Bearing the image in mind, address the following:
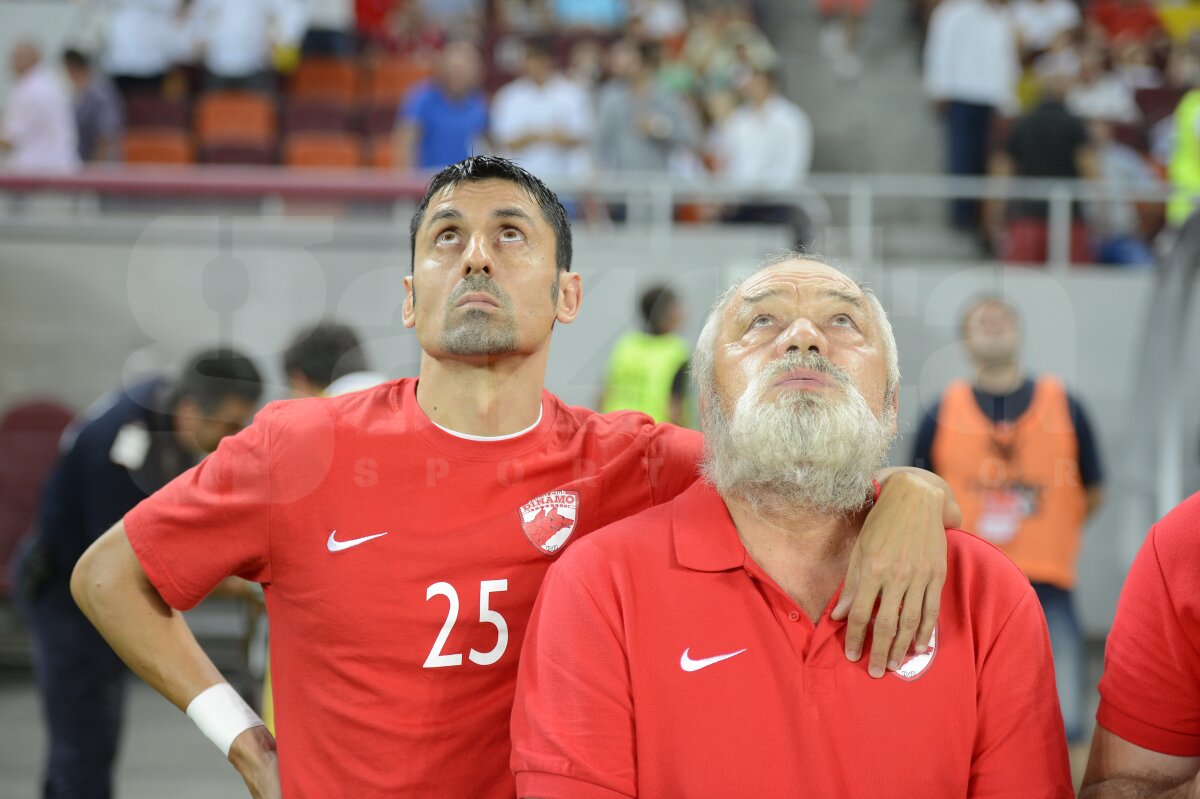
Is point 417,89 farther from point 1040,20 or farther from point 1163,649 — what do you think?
point 1163,649

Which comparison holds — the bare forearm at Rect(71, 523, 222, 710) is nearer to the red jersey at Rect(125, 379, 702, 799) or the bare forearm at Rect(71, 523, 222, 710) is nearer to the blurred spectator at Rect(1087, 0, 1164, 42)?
the red jersey at Rect(125, 379, 702, 799)

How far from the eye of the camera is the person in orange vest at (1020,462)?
500 centimetres

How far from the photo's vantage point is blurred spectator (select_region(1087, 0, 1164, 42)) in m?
12.6

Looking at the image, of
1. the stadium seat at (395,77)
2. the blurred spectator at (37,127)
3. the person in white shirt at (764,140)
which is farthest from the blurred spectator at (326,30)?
the person in white shirt at (764,140)

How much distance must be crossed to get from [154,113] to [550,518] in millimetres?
8727

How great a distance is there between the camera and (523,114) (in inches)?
364

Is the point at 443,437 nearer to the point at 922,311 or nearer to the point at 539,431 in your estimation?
the point at 539,431

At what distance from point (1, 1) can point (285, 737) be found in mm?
11243

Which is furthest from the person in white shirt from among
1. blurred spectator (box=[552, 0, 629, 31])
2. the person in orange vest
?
the person in orange vest

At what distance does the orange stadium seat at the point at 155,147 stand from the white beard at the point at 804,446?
8.72 m

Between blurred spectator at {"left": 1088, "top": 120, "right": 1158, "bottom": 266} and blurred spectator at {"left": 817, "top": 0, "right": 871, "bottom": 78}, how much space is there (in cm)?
297

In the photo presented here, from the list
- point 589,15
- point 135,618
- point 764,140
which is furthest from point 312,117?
point 135,618

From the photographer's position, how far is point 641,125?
8.96m

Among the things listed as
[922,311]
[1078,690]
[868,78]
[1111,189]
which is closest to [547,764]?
[1078,690]
